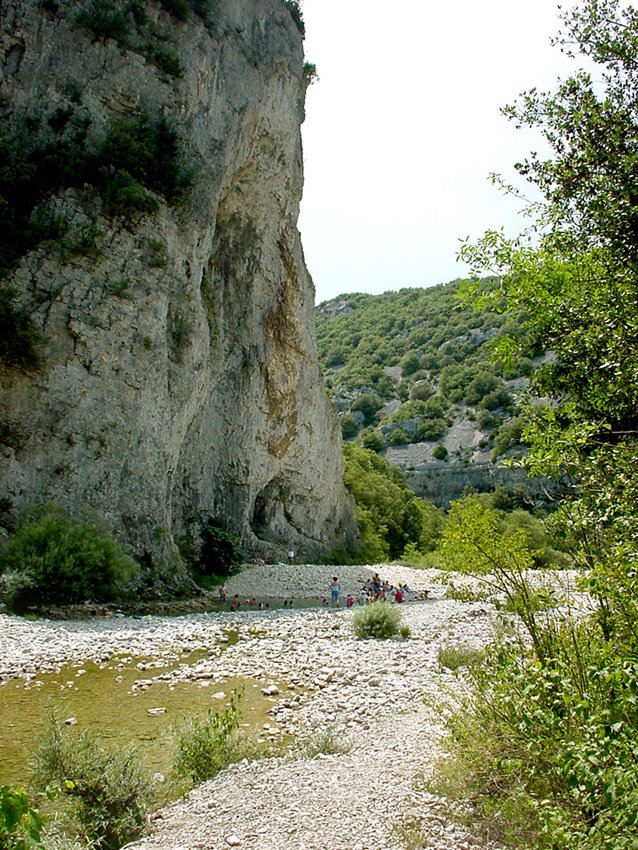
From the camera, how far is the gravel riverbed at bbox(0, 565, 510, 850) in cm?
504

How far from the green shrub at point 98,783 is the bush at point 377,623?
9417mm

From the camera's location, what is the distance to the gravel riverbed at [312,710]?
5.04m

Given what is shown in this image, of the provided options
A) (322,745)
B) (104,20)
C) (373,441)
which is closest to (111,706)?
(322,745)

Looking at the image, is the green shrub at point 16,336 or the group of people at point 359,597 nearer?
the green shrub at point 16,336

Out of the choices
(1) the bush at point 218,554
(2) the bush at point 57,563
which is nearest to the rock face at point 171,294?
(1) the bush at point 218,554

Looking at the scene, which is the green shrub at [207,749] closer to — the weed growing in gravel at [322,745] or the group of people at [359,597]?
the weed growing in gravel at [322,745]

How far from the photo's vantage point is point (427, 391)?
93938 mm

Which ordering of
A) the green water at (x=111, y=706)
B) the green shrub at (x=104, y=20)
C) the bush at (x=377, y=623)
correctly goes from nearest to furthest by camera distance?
1. the green water at (x=111, y=706)
2. the bush at (x=377, y=623)
3. the green shrub at (x=104, y=20)

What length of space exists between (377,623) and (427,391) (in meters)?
80.8

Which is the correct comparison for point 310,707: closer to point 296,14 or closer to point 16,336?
point 16,336

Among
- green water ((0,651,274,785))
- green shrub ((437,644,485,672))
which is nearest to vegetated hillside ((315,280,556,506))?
green shrub ((437,644,485,672))

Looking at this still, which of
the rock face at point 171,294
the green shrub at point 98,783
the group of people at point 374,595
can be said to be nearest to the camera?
the green shrub at point 98,783

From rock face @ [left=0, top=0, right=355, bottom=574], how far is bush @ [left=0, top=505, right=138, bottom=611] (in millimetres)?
1642

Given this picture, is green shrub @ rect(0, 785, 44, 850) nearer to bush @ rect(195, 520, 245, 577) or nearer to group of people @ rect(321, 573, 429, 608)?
group of people @ rect(321, 573, 429, 608)
